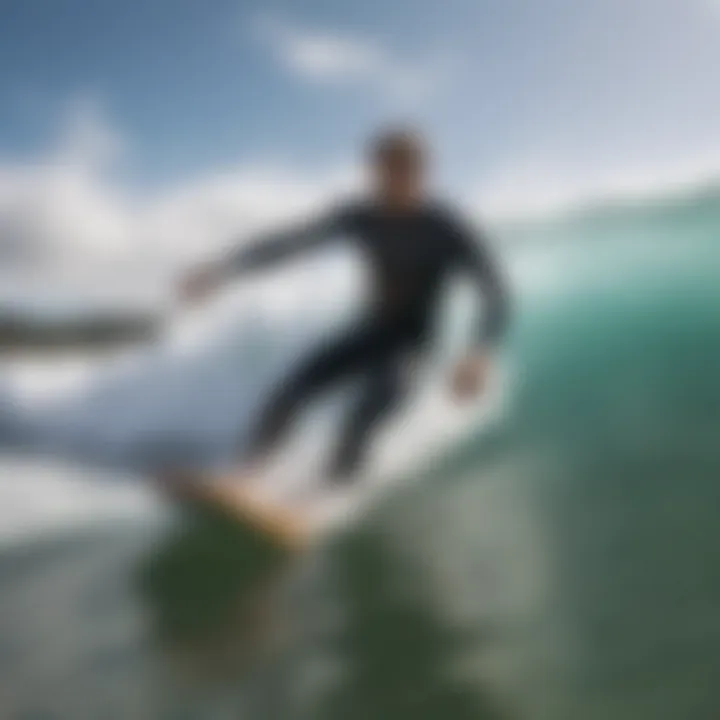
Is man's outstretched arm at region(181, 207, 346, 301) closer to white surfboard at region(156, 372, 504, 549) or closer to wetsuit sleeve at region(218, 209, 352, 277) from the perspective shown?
wetsuit sleeve at region(218, 209, 352, 277)

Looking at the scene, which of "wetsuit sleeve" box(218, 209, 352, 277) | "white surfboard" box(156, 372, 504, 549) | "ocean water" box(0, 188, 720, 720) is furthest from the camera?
"wetsuit sleeve" box(218, 209, 352, 277)

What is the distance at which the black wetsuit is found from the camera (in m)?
1.56

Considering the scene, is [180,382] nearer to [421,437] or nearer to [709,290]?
[421,437]

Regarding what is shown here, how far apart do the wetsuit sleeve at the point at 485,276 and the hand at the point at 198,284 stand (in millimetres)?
394

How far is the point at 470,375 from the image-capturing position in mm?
1525

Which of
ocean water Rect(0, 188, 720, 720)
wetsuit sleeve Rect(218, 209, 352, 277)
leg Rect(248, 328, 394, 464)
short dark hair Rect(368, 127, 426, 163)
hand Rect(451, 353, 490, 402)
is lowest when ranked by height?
ocean water Rect(0, 188, 720, 720)

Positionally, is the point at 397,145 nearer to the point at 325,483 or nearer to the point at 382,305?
the point at 382,305

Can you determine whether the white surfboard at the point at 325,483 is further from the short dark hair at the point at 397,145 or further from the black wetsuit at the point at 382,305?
the short dark hair at the point at 397,145

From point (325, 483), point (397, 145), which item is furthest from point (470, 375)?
point (397, 145)

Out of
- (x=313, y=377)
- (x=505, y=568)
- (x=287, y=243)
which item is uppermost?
(x=287, y=243)

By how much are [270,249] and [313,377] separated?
218 mm

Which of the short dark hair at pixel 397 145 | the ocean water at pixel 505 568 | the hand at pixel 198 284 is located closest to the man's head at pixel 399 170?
the short dark hair at pixel 397 145

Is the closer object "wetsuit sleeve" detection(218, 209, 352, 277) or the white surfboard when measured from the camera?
the white surfboard

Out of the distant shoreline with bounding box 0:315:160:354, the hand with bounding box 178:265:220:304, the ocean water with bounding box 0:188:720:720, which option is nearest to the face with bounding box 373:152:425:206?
the ocean water with bounding box 0:188:720:720
